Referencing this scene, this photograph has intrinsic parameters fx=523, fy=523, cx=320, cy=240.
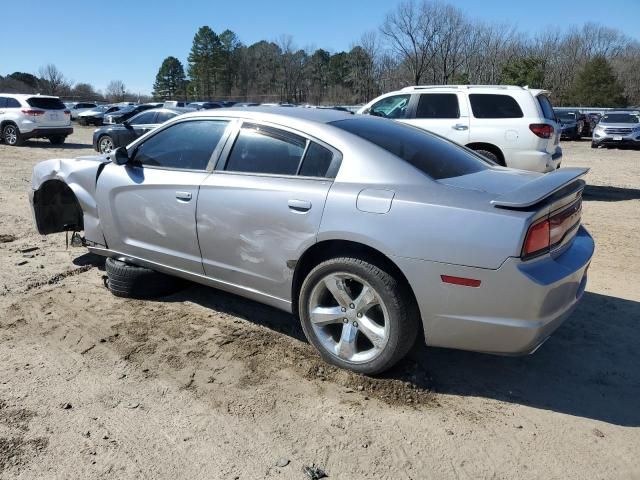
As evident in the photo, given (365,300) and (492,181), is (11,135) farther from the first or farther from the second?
(492,181)

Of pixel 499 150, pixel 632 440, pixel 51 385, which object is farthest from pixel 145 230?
pixel 499 150

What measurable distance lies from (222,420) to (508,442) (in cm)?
151

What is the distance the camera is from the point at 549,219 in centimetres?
283

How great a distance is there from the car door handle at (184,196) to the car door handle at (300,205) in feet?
3.02

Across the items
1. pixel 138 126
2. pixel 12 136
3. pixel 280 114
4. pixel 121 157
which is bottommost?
pixel 12 136

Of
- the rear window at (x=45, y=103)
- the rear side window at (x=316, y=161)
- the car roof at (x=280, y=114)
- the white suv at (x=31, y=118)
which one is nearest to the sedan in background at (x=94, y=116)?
the white suv at (x=31, y=118)

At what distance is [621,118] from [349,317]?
22.5 metres

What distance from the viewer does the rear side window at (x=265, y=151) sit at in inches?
137

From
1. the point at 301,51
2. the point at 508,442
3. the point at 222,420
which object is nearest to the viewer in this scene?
the point at 508,442

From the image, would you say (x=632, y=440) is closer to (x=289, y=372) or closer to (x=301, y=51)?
(x=289, y=372)

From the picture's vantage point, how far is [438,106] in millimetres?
9781

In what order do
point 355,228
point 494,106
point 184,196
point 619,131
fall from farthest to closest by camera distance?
1. point 619,131
2. point 494,106
3. point 184,196
4. point 355,228

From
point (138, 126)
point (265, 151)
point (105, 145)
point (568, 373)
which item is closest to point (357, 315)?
point (265, 151)

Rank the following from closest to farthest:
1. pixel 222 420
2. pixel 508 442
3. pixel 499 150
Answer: pixel 508 442
pixel 222 420
pixel 499 150
